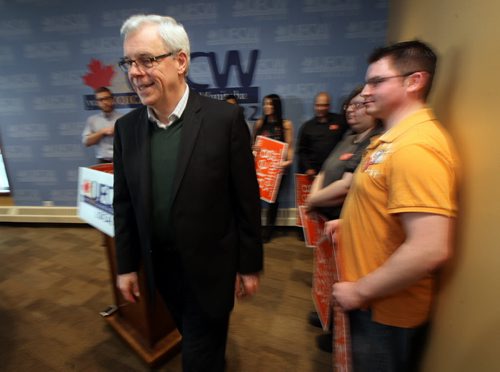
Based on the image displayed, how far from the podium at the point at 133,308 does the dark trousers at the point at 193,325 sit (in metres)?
0.42

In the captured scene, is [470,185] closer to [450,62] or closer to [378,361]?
[450,62]

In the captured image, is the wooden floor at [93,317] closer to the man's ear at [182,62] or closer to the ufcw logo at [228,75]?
the man's ear at [182,62]

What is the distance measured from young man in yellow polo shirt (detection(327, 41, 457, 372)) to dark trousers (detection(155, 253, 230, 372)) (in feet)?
1.84

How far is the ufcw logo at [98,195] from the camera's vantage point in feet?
5.05

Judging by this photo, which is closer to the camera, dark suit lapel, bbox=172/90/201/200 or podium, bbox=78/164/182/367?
dark suit lapel, bbox=172/90/201/200

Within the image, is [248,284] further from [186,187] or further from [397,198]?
[397,198]

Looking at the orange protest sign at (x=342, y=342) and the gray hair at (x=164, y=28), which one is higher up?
the gray hair at (x=164, y=28)

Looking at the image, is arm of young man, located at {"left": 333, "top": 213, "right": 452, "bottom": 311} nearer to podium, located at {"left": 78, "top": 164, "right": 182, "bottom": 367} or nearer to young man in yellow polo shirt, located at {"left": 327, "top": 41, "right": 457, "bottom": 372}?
young man in yellow polo shirt, located at {"left": 327, "top": 41, "right": 457, "bottom": 372}

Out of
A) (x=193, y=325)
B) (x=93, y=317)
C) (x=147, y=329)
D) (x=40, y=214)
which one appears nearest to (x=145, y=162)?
(x=193, y=325)

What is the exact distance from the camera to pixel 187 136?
39.4 inches

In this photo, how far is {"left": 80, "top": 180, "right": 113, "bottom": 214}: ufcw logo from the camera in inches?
60.6

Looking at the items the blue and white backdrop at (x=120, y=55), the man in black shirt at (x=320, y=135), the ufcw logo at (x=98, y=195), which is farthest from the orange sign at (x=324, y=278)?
the blue and white backdrop at (x=120, y=55)

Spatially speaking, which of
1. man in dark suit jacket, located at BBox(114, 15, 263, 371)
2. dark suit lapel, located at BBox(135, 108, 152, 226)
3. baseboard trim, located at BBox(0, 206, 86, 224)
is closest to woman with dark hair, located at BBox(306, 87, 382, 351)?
man in dark suit jacket, located at BBox(114, 15, 263, 371)

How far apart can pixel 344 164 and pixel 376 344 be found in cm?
87
